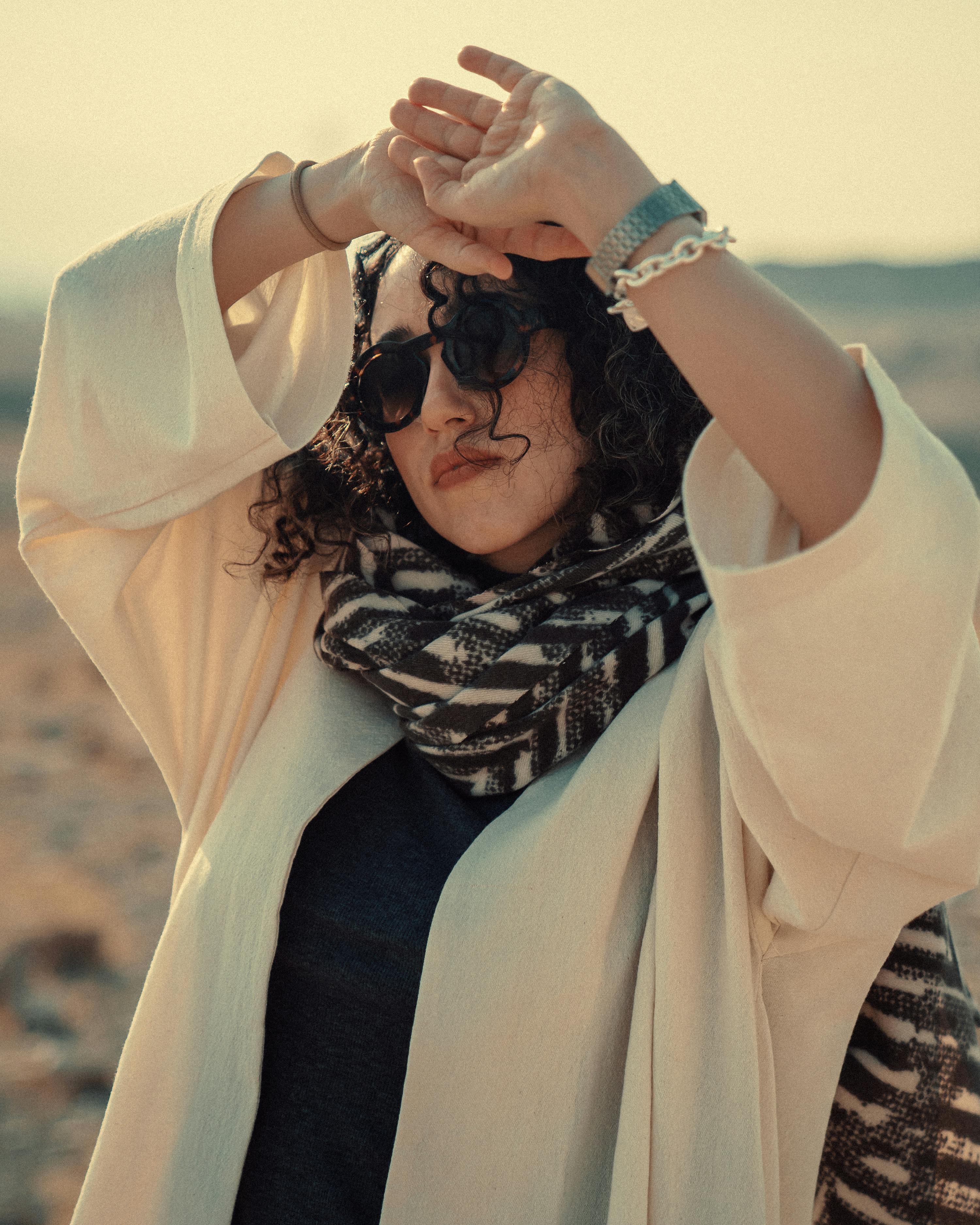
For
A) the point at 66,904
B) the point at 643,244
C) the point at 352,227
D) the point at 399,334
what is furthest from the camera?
the point at 66,904

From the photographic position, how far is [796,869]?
1.25 m

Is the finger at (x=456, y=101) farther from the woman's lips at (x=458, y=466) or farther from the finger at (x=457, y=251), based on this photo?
the woman's lips at (x=458, y=466)

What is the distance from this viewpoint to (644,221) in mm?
1185

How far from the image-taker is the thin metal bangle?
170 cm

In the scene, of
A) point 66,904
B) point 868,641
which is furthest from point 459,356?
point 66,904

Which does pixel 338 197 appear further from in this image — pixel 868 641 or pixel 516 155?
pixel 868 641

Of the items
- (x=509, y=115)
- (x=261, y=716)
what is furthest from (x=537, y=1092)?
(x=509, y=115)

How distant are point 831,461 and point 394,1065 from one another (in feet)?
3.34

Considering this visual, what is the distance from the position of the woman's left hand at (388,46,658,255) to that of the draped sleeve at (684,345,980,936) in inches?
11.7

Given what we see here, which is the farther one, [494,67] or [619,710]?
[619,710]

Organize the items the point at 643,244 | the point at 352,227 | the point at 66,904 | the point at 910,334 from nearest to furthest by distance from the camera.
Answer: the point at 643,244 < the point at 352,227 < the point at 66,904 < the point at 910,334

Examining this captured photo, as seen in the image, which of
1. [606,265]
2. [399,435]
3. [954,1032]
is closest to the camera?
[606,265]

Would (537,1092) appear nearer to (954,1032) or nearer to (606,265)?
(954,1032)

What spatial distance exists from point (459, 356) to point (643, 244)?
53cm
